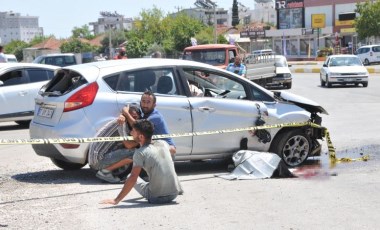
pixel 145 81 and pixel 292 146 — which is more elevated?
pixel 145 81

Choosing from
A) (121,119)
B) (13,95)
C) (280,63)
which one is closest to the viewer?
(121,119)

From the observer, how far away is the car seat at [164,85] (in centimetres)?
897

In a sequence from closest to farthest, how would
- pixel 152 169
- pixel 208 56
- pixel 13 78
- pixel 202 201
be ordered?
pixel 152 169, pixel 202 201, pixel 13 78, pixel 208 56

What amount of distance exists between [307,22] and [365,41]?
1692cm

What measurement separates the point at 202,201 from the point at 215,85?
2.69 metres

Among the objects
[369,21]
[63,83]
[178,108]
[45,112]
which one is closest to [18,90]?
[63,83]

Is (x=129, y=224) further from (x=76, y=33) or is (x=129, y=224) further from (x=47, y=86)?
(x=76, y=33)

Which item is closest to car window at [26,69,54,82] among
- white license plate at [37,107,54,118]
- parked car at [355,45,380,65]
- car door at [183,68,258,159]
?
white license plate at [37,107,54,118]

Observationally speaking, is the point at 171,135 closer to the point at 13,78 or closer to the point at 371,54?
the point at 13,78

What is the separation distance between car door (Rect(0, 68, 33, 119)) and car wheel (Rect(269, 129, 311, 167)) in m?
7.90

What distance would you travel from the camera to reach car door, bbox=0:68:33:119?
A: 50.4ft

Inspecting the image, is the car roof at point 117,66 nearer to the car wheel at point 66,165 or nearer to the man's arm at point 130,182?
the car wheel at point 66,165

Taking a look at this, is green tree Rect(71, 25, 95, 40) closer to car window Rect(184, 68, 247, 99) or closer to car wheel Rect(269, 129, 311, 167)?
car window Rect(184, 68, 247, 99)

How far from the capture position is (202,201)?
7.39 metres
